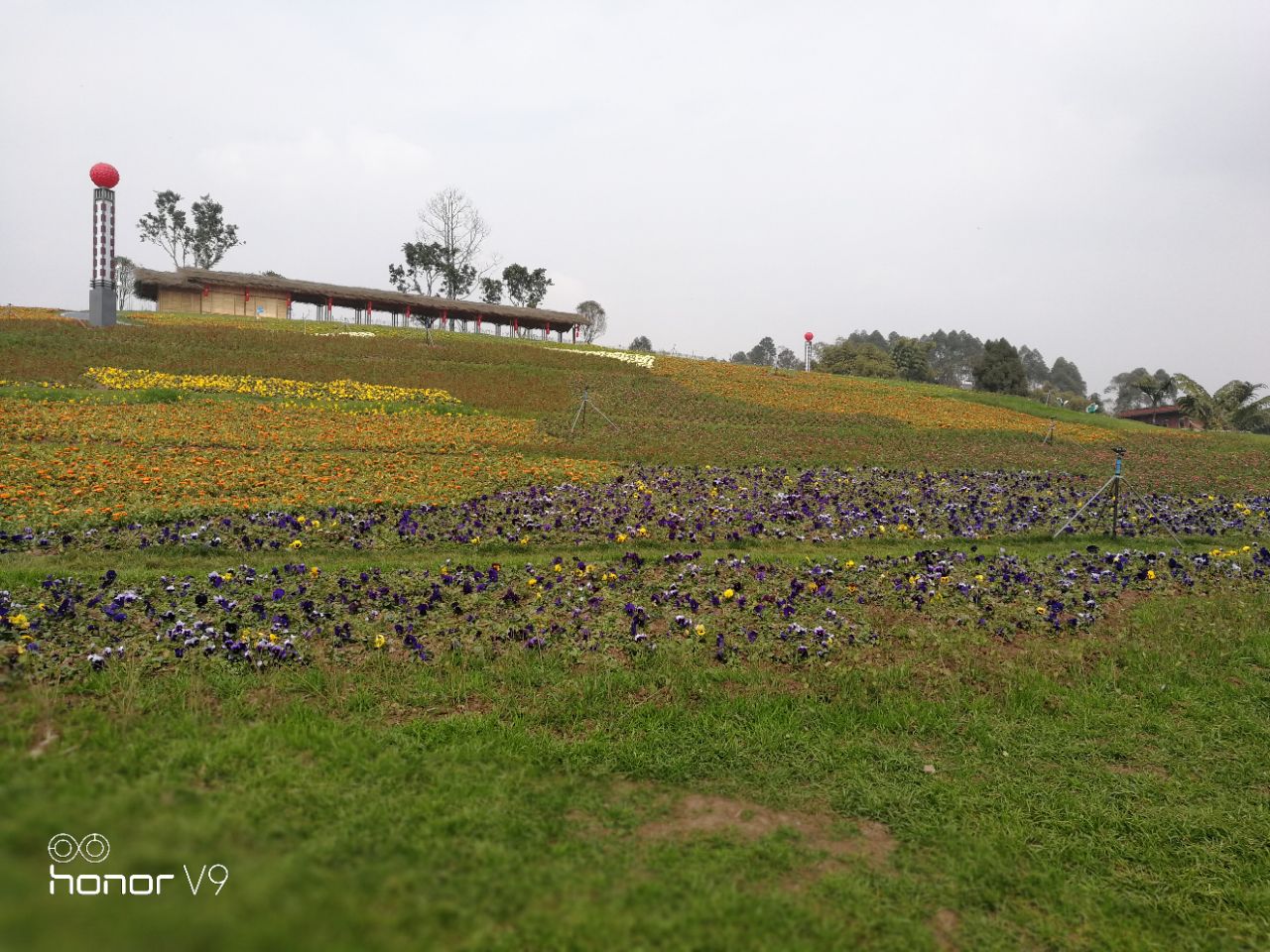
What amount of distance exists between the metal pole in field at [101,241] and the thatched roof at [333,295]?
38.2ft

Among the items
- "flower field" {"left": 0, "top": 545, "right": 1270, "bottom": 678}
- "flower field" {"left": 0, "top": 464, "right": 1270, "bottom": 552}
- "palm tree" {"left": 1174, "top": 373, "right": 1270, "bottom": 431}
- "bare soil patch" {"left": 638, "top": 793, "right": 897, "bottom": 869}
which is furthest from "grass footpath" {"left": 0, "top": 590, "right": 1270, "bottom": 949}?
"palm tree" {"left": 1174, "top": 373, "right": 1270, "bottom": 431}

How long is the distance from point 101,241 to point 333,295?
15424mm

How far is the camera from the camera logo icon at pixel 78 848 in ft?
5.64

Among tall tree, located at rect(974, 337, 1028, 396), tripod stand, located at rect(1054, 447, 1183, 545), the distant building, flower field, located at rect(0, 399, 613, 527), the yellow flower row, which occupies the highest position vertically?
tall tree, located at rect(974, 337, 1028, 396)

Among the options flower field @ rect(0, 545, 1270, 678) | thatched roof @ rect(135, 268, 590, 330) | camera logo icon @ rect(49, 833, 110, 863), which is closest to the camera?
camera logo icon @ rect(49, 833, 110, 863)

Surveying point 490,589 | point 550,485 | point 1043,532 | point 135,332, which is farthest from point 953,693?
point 135,332

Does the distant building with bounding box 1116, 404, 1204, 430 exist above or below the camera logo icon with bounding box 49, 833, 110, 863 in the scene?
above

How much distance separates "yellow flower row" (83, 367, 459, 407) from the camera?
2273 centimetres

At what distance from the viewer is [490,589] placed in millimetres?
7812

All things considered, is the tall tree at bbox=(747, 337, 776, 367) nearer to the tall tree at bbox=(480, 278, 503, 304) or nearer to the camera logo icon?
the tall tree at bbox=(480, 278, 503, 304)

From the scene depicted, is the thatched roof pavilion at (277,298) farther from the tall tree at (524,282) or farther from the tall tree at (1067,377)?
the tall tree at (1067,377)

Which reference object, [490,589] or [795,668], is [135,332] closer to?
[490,589]

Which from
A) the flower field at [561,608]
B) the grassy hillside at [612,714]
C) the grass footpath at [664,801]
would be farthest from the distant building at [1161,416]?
the grass footpath at [664,801]

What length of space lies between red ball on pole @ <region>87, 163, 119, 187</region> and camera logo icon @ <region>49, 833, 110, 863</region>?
42555 mm
